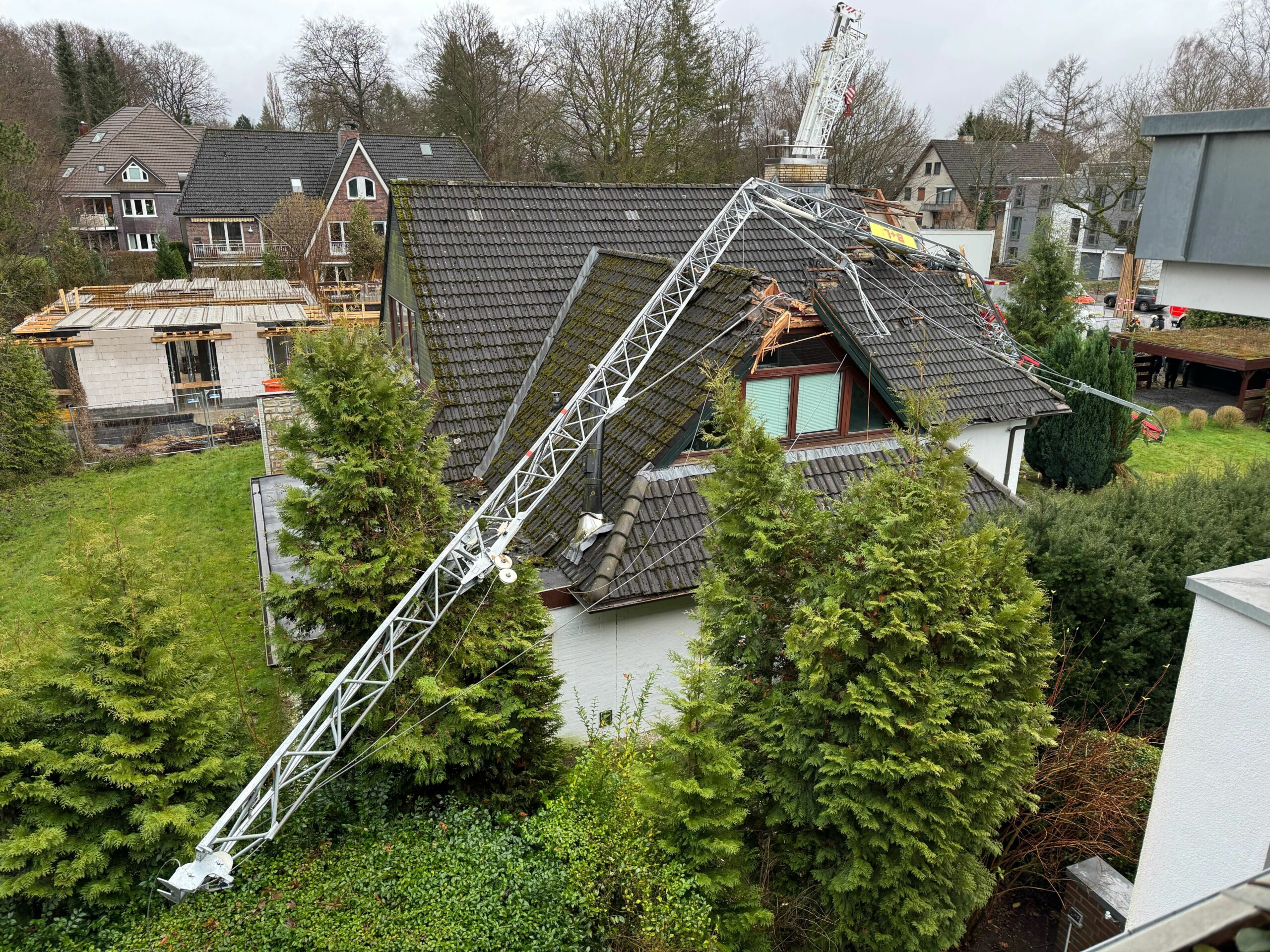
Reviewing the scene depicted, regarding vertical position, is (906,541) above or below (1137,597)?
above

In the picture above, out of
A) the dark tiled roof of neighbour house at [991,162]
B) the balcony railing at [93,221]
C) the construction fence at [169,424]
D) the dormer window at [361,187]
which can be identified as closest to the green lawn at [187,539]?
the construction fence at [169,424]

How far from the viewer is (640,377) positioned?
10.0 meters

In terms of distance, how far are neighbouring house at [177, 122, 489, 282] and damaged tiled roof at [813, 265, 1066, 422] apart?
27.9 metres

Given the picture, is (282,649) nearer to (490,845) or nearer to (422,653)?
(422,653)

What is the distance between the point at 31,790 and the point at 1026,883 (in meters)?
8.10

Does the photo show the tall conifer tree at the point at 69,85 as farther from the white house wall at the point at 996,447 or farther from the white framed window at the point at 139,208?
the white house wall at the point at 996,447

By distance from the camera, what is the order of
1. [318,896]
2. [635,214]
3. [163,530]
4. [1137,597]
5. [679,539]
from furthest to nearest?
[163,530] < [635,214] < [679,539] < [1137,597] < [318,896]

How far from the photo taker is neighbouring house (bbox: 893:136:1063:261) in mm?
50188

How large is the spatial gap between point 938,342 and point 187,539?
1332 centimetres

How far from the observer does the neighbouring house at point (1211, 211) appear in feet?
14.7

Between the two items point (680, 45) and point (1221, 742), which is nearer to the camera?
point (1221, 742)

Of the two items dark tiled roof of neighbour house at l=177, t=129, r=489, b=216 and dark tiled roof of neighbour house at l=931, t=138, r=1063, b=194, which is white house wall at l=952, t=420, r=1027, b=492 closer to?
dark tiled roof of neighbour house at l=177, t=129, r=489, b=216

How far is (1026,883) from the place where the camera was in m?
7.45

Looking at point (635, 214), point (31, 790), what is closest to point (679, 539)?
point (31, 790)
